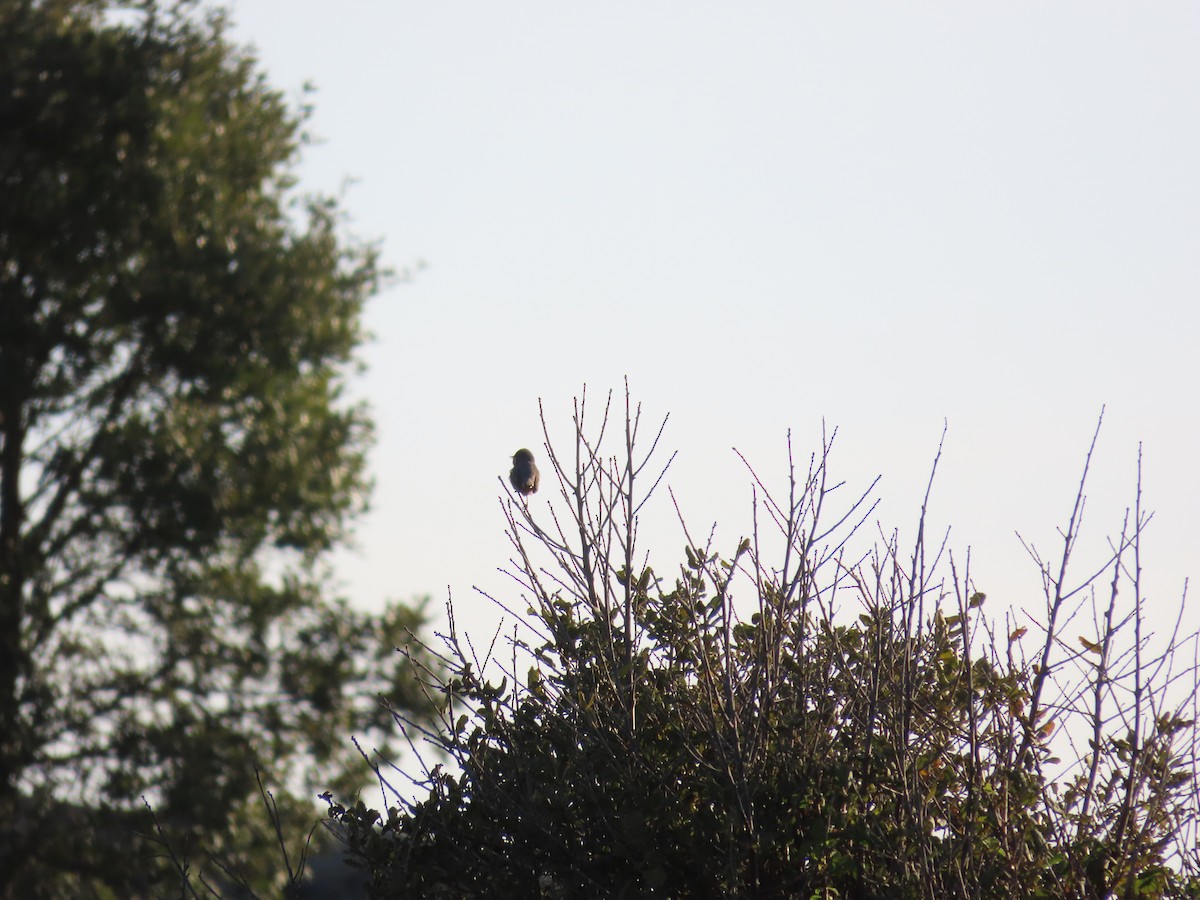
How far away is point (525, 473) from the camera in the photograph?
892cm

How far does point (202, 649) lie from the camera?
16828mm

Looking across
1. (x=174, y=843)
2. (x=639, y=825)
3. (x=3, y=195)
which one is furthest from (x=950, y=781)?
(x=3, y=195)

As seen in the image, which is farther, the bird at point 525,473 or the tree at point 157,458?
the tree at point 157,458

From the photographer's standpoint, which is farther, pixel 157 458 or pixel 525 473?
pixel 157 458

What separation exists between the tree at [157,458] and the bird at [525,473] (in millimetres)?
7738

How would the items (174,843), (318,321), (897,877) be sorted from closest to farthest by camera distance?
(897,877) → (174,843) → (318,321)

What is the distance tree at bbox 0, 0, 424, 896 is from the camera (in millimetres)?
15938

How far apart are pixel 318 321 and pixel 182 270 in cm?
156

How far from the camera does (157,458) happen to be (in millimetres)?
A: 15922

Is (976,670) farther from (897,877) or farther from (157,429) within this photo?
(157,429)

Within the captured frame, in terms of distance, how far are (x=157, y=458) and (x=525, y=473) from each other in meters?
8.21

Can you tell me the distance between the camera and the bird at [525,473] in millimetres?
8844

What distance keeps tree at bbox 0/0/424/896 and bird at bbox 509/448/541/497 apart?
25.4ft

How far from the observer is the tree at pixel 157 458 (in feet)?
52.3
